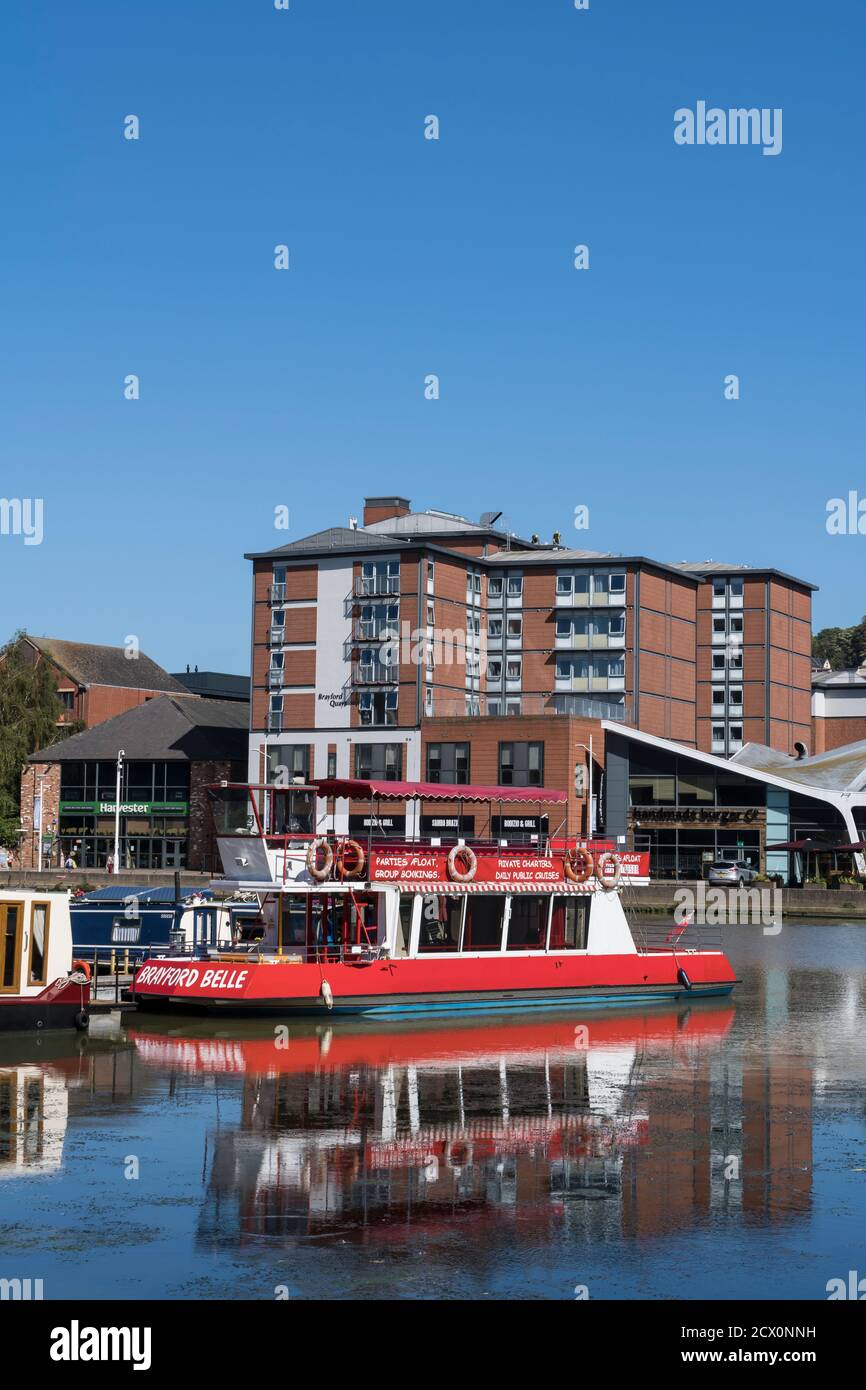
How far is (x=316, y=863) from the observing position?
3753cm

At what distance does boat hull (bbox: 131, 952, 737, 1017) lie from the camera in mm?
36344

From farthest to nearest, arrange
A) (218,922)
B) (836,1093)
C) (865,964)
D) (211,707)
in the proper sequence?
1. (211,707)
2. (865,964)
3. (218,922)
4. (836,1093)

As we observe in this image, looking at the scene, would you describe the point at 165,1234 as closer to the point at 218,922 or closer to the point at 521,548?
the point at 218,922

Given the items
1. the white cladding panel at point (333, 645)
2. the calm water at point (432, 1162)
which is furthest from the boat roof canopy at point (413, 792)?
the white cladding panel at point (333, 645)

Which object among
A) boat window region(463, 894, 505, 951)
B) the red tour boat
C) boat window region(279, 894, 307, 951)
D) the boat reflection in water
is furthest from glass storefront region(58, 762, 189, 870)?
the boat reflection in water

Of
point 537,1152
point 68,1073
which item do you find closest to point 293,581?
point 68,1073

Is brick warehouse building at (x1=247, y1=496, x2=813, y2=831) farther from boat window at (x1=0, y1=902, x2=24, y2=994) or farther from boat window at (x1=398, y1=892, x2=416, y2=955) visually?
boat window at (x1=0, y1=902, x2=24, y2=994)

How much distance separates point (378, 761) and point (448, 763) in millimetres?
4802

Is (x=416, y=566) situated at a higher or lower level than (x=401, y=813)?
higher

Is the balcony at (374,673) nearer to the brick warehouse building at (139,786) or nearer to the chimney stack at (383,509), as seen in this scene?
the brick warehouse building at (139,786)

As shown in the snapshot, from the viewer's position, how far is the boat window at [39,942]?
3328cm

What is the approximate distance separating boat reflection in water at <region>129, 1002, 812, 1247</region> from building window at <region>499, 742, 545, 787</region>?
5582cm
